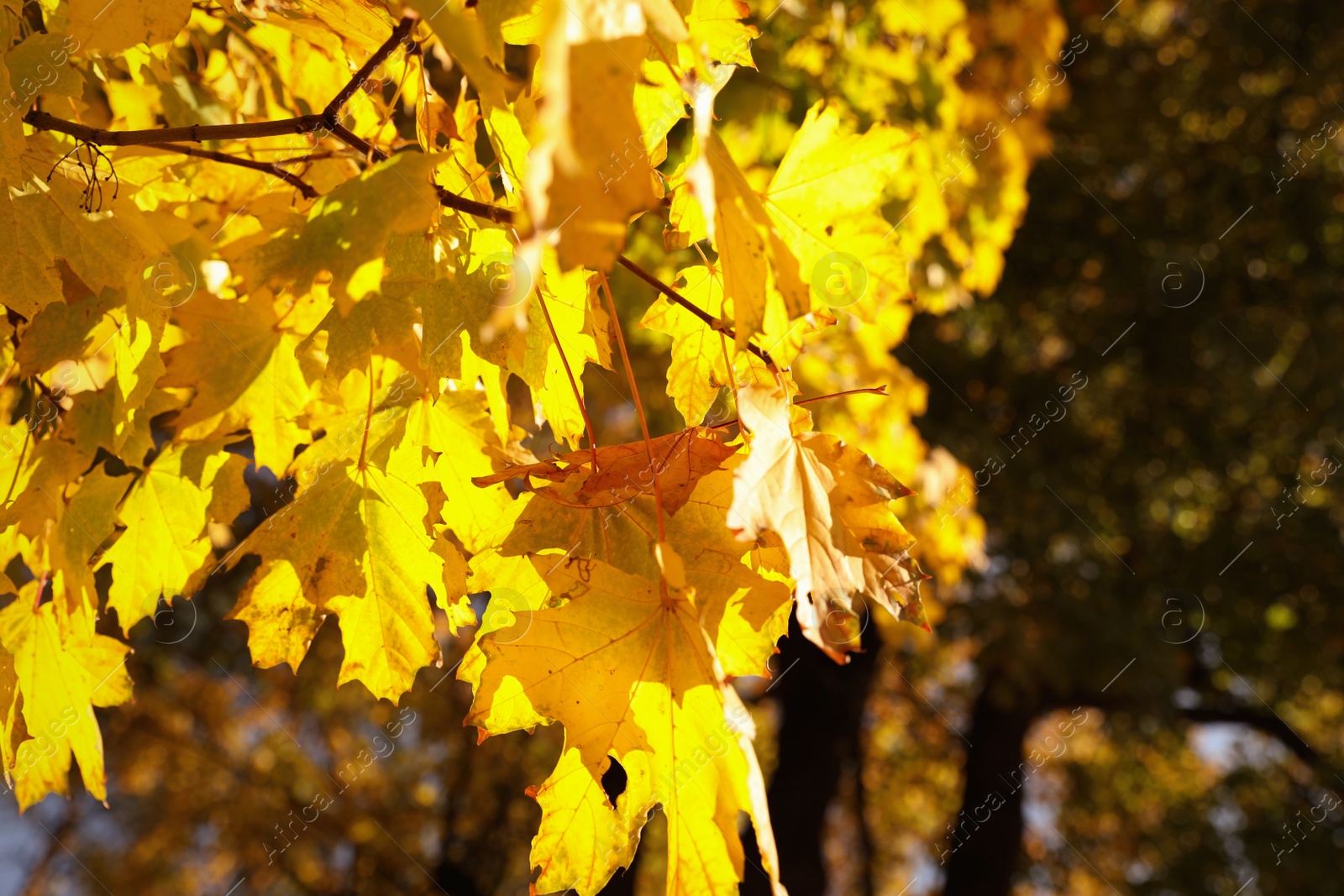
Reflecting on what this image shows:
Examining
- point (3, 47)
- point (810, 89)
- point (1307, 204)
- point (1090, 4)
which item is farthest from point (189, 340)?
point (1307, 204)

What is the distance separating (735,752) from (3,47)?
3.94 ft

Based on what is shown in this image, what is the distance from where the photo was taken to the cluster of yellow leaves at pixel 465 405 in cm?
97

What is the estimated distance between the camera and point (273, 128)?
1.11m

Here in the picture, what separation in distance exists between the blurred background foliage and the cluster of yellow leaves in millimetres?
3538

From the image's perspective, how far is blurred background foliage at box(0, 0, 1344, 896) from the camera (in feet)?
22.2

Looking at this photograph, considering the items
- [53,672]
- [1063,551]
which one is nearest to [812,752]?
[1063,551]

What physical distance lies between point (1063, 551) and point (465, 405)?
23.9 ft

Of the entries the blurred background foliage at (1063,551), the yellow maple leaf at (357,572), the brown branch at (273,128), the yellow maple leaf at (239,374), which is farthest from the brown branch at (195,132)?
the blurred background foliage at (1063,551)

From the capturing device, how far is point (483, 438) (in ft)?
4.39

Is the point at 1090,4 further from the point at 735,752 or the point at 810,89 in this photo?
the point at 735,752

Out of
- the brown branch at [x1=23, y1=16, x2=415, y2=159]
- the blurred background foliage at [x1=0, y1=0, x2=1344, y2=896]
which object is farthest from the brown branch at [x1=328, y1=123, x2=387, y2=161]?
the blurred background foliage at [x1=0, y1=0, x2=1344, y2=896]

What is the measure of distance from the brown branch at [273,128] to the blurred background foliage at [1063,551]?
3865 millimetres

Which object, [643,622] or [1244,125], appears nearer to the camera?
[643,622]

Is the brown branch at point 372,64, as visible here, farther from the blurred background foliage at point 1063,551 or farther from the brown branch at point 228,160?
the blurred background foliage at point 1063,551
